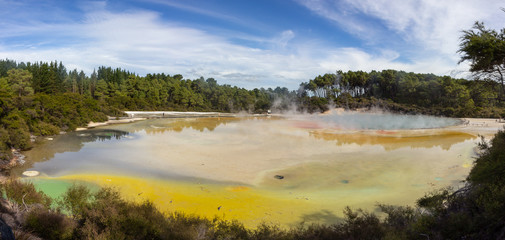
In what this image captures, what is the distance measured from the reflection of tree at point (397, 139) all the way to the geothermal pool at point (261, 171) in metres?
0.10

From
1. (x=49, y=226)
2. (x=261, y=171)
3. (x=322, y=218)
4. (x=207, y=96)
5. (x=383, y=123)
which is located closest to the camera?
(x=49, y=226)

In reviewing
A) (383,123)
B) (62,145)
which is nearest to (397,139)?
(383,123)

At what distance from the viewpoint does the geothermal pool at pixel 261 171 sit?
12266 mm

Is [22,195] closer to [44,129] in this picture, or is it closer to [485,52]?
[485,52]

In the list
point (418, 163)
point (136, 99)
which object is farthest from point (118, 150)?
point (136, 99)

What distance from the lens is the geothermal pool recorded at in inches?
483

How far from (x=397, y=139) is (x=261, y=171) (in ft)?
60.1

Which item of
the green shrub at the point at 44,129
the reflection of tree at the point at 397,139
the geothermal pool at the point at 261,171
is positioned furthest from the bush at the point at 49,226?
the green shrub at the point at 44,129

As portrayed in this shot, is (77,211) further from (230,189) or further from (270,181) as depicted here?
(270,181)

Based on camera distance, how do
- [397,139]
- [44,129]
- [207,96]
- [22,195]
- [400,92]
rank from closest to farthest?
[22,195], [44,129], [397,139], [400,92], [207,96]

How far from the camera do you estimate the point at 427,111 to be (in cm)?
5722

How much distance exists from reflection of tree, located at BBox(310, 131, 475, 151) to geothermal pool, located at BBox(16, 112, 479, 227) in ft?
0.33

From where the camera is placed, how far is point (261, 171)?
17.4 meters

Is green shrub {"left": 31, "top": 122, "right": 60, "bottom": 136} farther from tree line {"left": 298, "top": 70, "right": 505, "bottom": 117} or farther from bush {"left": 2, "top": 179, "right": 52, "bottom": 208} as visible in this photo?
tree line {"left": 298, "top": 70, "right": 505, "bottom": 117}
